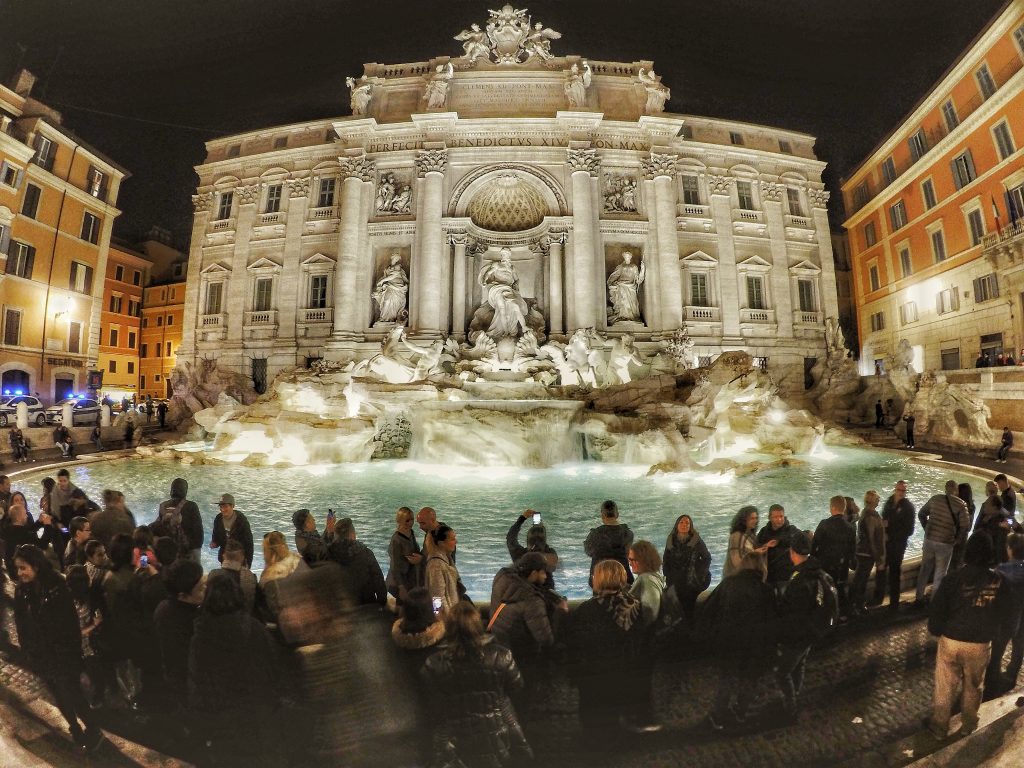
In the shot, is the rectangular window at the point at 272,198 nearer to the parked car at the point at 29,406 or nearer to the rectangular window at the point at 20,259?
the rectangular window at the point at 20,259

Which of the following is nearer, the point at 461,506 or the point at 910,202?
the point at 461,506

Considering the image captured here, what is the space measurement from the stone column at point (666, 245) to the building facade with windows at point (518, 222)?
0.06 m

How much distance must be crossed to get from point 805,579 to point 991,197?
646 centimetres

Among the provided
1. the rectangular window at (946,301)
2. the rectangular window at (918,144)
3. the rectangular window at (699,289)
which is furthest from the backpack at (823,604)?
the rectangular window at (699,289)

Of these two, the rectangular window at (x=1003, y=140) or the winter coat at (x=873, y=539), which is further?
the rectangular window at (x=1003, y=140)

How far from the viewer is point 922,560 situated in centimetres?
327

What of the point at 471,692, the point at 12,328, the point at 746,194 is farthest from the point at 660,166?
the point at 471,692

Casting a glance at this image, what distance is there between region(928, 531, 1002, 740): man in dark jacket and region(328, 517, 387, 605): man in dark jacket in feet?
11.0

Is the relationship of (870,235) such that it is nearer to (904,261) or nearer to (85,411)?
(904,261)

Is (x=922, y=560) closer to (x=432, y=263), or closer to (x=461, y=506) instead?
(x=461, y=506)

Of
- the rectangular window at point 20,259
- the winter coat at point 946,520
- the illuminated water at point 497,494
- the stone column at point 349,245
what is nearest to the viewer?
the winter coat at point 946,520

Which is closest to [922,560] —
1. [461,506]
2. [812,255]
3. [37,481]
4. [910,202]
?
[461,506]

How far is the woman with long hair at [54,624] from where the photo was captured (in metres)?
2.64

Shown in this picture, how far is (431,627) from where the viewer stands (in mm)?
2396
